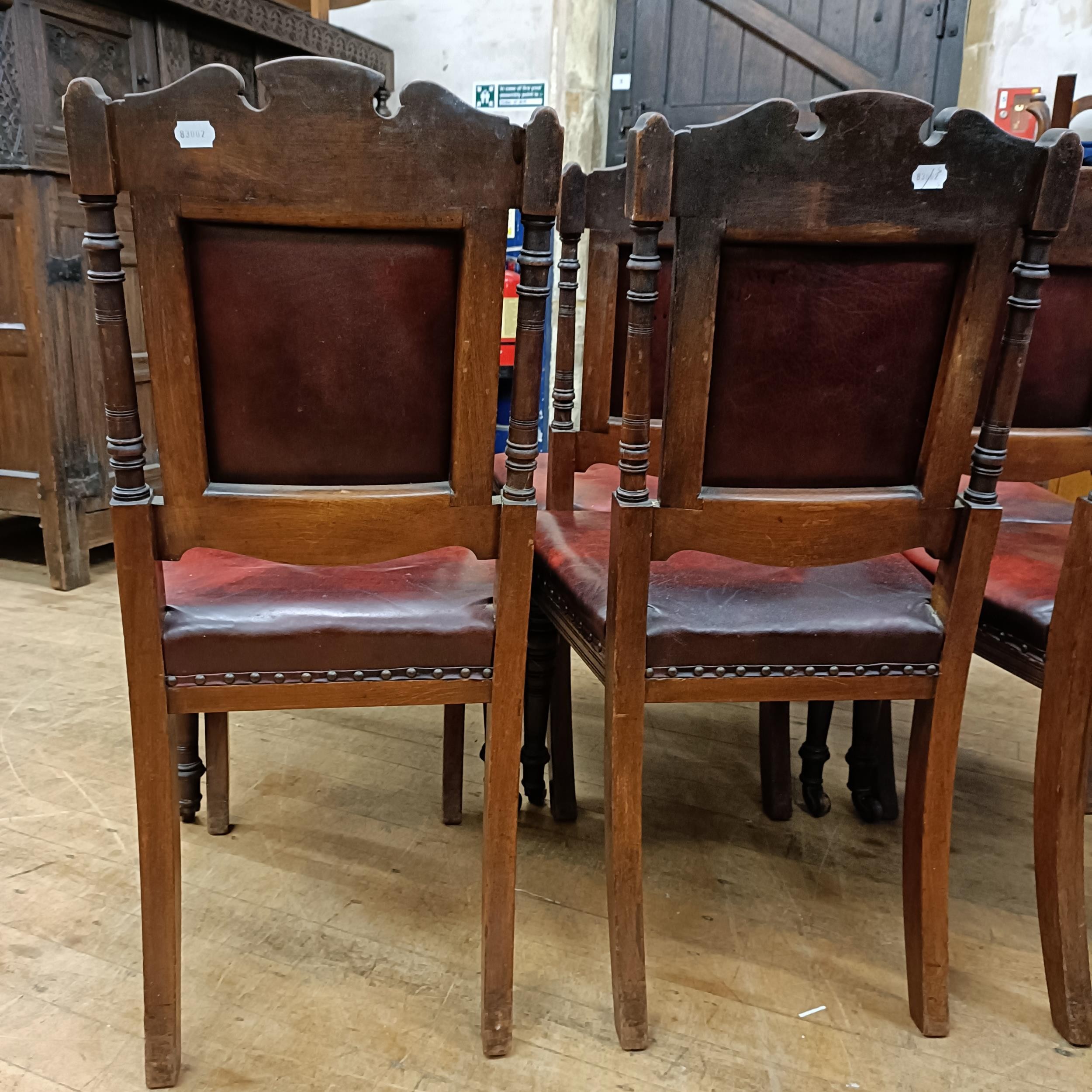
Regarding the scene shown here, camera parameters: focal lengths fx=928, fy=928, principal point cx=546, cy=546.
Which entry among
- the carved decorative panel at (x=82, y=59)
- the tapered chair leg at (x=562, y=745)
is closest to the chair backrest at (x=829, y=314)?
the tapered chair leg at (x=562, y=745)

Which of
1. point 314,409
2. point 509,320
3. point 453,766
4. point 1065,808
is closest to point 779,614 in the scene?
point 1065,808

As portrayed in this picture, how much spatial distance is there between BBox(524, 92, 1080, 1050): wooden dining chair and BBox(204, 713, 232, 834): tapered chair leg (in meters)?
0.66

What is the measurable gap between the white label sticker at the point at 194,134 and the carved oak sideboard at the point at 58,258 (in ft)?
6.59

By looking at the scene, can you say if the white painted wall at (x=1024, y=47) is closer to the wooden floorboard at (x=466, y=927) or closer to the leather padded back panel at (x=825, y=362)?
the wooden floorboard at (x=466, y=927)

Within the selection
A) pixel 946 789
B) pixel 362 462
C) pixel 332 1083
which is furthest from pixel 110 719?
pixel 946 789

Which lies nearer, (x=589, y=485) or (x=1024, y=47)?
(x=589, y=485)

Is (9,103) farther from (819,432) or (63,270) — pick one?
(819,432)

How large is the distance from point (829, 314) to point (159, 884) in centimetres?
96

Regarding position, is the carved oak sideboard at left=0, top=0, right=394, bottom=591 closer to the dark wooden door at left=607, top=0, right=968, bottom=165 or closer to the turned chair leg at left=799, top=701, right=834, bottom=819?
the dark wooden door at left=607, top=0, right=968, bottom=165

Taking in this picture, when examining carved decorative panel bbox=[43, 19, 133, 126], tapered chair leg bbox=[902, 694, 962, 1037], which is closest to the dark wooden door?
carved decorative panel bbox=[43, 19, 133, 126]

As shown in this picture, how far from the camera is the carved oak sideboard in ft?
8.16

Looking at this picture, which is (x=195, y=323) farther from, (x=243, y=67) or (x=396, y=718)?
(x=243, y=67)

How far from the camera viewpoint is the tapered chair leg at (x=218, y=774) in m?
1.50

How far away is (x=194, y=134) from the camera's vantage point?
814 mm
